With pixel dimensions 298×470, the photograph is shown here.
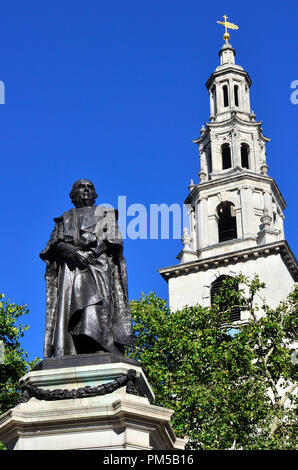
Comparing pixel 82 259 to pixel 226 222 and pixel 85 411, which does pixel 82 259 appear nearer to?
pixel 85 411

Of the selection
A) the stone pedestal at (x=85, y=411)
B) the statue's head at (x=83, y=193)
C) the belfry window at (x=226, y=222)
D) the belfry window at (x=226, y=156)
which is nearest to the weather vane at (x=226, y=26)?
the belfry window at (x=226, y=156)

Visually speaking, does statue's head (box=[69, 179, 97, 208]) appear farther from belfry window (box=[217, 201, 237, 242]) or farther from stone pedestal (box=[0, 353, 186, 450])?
belfry window (box=[217, 201, 237, 242])

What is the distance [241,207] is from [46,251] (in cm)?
4679

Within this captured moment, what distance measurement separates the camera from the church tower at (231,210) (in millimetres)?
53281

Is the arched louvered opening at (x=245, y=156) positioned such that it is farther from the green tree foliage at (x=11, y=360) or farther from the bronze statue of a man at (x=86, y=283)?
the bronze statue of a man at (x=86, y=283)

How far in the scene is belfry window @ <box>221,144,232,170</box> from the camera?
62125mm

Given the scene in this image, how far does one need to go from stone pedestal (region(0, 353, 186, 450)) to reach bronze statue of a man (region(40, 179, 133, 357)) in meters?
0.50

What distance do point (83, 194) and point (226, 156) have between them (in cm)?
5165

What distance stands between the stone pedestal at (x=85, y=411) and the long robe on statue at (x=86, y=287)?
51cm

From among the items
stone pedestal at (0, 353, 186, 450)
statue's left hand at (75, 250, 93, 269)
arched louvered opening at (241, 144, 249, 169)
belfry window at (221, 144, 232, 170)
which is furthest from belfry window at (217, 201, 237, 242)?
stone pedestal at (0, 353, 186, 450)
